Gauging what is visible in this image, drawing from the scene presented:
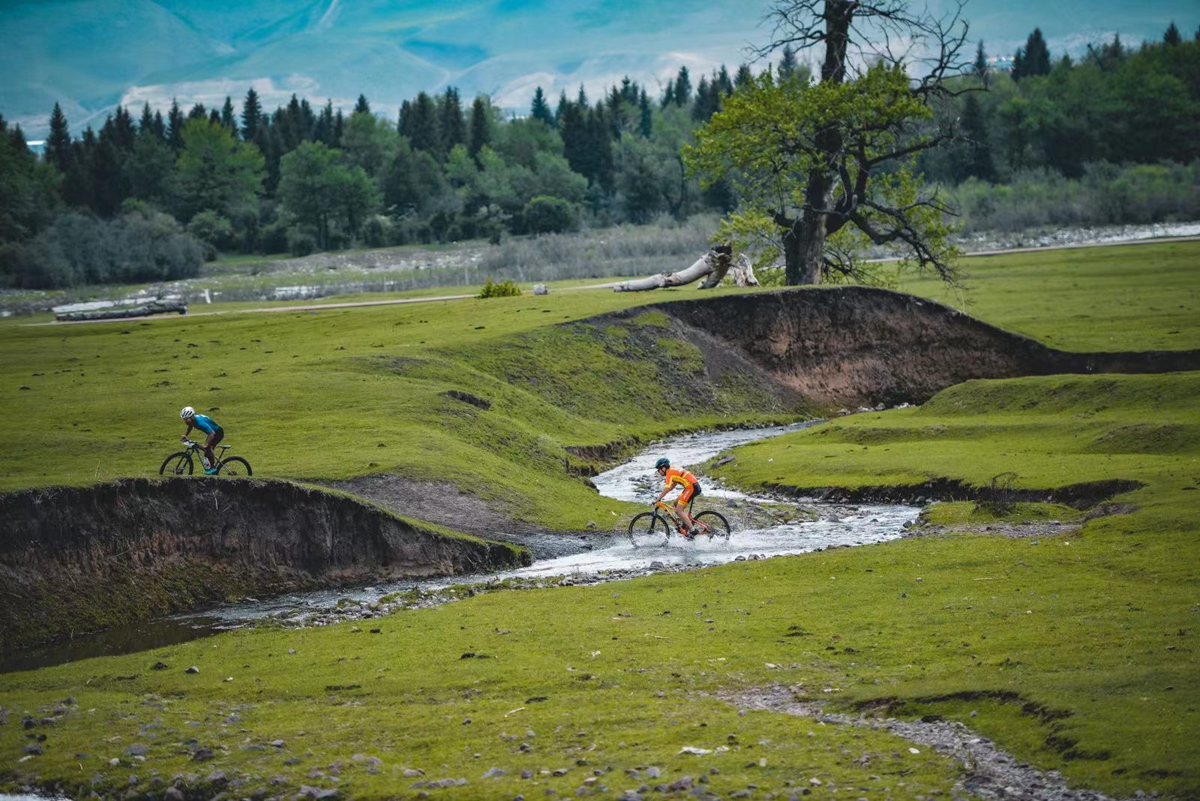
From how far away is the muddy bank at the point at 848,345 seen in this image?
63344 mm

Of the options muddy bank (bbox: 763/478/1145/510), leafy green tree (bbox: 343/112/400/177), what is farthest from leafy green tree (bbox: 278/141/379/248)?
muddy bank (bbox: 763/478/1145/510)

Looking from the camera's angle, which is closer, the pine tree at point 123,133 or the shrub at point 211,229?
the shrub at point 211,229

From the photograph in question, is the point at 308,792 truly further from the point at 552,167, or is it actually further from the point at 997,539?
Answer: the point at 552,167

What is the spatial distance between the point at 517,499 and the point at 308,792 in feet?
69.4

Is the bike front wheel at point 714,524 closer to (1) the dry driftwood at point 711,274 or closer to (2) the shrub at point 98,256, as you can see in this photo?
(1) the dry driftwood at point 711,274

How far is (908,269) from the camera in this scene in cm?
10919

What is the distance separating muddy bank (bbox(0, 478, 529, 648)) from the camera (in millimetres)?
27547

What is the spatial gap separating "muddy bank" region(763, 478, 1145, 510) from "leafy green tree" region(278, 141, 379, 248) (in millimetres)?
131497

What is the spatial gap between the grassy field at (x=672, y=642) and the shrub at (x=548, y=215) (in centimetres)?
12110

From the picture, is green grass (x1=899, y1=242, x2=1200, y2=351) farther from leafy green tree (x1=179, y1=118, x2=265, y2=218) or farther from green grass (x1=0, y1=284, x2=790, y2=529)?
leafy green tree (x1=179, y1=118, x2=265, y2=218)

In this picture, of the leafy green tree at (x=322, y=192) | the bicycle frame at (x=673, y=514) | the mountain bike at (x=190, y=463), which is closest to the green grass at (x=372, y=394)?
the mountain bike at (x=190, y=463)

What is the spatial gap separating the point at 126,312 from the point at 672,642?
6050 cm

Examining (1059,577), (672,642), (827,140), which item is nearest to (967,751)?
(672,642)

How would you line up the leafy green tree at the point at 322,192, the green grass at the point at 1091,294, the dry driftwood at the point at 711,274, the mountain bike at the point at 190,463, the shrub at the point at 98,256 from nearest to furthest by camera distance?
the mountain bike at the point at 190,463, the green grass at the point at 1091,294, the dry driftwood at the point at 711,274, the shrub at the point at 98,256, the leafy green tree at the point at 322,192
